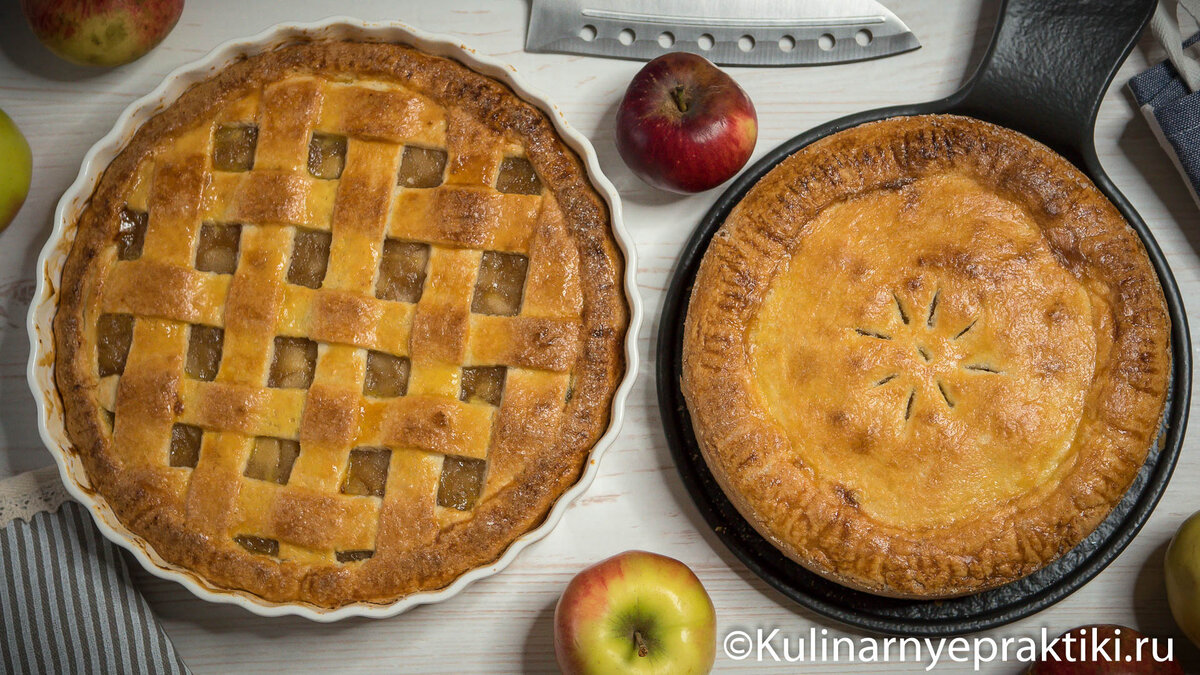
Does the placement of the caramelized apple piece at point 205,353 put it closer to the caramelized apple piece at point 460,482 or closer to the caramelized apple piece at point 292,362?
the caramelized apple piece at point 292,362

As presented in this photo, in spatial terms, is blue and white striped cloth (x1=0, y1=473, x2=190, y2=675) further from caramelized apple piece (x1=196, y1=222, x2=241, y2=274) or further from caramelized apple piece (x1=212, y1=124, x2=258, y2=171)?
caramelized apple piece (x1=212, y1=124, x2=258, y2=171)

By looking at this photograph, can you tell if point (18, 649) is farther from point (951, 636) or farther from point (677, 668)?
point (951, 636)

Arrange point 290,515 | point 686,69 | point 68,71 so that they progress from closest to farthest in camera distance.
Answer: point 290,515
point 686,69
point 68,71

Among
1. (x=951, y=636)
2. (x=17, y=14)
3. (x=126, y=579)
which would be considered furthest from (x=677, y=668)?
(x=17, y=14)

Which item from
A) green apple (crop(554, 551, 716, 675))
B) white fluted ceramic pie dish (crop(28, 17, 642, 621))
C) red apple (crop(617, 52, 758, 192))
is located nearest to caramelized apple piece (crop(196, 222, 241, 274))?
white fluted ceramic pie dish (crop(28, 17, 642, 621))

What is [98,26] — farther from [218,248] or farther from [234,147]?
[218,248]

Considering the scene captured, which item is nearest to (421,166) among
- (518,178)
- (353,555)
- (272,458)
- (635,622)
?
(518,178)

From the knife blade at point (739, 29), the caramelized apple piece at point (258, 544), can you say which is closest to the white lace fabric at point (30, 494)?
the caramelized apple piece at point (258, 544)
